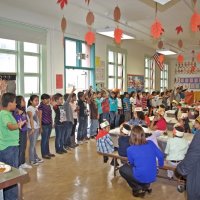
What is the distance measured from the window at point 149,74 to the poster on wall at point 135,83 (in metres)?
1.06

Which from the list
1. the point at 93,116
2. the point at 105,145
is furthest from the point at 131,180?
the point at 93,116

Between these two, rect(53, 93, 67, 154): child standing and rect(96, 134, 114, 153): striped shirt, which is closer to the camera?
rect(96, 134, 114, 153): striped shirt

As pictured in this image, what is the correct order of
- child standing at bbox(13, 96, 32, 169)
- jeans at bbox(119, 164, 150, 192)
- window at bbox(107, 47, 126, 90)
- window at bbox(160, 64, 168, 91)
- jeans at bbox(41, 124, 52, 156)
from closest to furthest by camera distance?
jeans at bbox(119, 164, 150, 192)
child standing at bbox(13, 96, 32, 169)
jeans at bbox(41, 124, 52, 156)
window at bbox(107, 47, 126, 90)
window at bbox(160, 64, 168, 91)

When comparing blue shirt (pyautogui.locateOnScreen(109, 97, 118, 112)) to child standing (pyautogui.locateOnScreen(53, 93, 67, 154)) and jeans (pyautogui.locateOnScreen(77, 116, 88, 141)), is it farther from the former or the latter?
child standing (pyautogui.locateOnScreen(53, 93, 67, 154))

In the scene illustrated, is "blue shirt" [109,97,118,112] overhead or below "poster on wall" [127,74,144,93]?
below

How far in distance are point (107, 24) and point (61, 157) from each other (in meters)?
4.79

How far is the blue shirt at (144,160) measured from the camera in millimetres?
3506

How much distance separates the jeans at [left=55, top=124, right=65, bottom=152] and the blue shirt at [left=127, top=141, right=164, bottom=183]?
9.20 ft

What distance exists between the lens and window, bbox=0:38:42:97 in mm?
6594

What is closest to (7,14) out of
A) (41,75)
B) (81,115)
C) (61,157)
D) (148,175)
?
(41,75)

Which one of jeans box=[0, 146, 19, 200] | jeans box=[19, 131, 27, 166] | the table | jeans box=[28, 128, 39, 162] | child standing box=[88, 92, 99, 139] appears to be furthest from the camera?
child standing box=[88, 92, 99, 139]

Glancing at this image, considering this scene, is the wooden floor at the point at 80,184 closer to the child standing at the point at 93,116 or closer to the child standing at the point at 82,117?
the child standing at the point at 82,117

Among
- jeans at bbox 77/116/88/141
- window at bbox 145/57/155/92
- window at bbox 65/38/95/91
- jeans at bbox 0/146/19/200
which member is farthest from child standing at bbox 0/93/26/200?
window at bbox 145/57/155/92

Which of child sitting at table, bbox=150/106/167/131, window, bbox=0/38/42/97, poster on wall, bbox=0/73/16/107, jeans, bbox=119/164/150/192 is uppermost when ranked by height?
window, bbox=0/38/42/97
